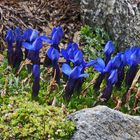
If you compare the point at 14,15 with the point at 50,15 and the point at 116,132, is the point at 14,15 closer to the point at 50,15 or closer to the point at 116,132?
the point at 50,15

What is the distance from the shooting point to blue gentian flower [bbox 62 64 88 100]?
11.6ft

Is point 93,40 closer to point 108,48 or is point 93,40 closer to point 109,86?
point 108,48

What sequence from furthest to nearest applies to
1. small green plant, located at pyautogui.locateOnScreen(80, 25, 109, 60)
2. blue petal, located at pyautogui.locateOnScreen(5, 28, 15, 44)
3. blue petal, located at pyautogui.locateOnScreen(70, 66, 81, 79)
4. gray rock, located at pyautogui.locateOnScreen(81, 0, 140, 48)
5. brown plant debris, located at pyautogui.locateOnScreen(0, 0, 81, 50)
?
brown plant debris, located at pyautogui.locateOnScreen(0, 0, 81, 50), small green plant, located at pyautogui.locateOnScreen(80, 25, 109, 60), gray rock, located at pyautogui.locateOnScreen(81, 0, 140, 48), blue petal, located at pyautogui.locateOnScreen(5, 28, 15, 44), blue petal, located at pyautogui.locateOnScreen(70, 66, 81, 79)

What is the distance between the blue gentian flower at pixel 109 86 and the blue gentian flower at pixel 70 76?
0.21 m

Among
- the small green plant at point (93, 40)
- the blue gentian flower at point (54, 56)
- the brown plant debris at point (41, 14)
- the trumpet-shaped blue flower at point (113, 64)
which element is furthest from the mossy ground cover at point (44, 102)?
the brown plant debris at point (41, 14)

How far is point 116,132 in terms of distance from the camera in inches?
124

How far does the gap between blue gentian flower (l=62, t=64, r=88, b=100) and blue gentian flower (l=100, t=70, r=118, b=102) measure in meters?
0.21

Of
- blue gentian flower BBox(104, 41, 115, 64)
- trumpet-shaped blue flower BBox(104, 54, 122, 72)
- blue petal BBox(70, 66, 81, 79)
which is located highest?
blue gentian flower BBox(104, 41, 115, 64)

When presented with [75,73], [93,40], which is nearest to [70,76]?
[75,73]

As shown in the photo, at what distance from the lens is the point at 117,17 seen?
479 cm

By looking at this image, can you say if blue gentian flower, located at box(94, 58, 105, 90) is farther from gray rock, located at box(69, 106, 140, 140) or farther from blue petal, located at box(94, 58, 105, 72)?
gray rock, located at box(69, 106, 140, 140)

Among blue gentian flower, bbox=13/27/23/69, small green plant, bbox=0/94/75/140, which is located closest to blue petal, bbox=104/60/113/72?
small green plant, bbox=0/94/75/140

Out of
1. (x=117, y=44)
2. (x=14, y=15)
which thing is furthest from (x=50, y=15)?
(x=117, y=44)

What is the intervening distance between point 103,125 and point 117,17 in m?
1.87
